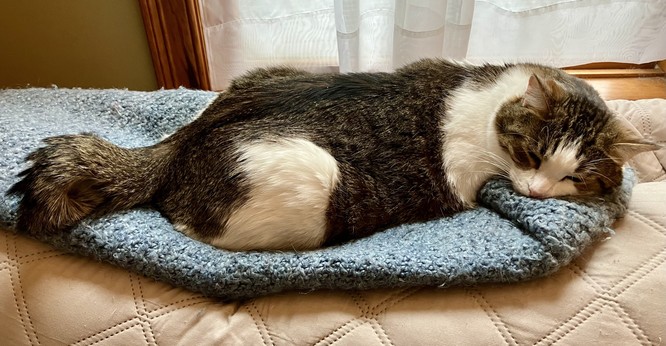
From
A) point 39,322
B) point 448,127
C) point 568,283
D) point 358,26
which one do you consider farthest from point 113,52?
point 568,283

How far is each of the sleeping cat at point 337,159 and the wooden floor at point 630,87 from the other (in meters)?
0.52

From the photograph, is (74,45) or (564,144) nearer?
(564,144)

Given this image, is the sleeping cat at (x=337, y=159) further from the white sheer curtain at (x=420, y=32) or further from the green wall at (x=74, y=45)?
the green wall at (x=74, y=45)

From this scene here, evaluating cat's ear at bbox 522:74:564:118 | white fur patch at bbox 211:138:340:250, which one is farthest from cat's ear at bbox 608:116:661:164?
white fur patch at bbox 211:138:340:250

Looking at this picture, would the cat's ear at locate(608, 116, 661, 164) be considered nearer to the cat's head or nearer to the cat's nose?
the cat's head

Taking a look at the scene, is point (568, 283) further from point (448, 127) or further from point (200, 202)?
point (200, 202)

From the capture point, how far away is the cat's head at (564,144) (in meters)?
0.97

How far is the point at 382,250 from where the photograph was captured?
93 centimetres

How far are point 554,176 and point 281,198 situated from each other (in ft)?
1.51

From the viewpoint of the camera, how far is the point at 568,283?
35.4 inches

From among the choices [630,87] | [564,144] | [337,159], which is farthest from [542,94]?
Result: [630,87]

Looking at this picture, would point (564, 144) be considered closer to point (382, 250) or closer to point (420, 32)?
point (382, 250)

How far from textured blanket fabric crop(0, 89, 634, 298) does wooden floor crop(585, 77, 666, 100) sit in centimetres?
62

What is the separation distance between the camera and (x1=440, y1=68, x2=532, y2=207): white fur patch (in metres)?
1.06
